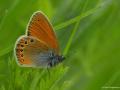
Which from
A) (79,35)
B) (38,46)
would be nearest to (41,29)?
(38,46)

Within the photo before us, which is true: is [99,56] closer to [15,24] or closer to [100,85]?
[100,85]

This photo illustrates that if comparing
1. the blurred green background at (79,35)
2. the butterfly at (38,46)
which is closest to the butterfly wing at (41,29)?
the butterfly at (38,46)

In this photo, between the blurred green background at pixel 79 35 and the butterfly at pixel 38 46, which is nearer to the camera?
the butterfly at pixel 38 46

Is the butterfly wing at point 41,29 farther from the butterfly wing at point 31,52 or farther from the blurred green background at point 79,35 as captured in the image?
the blurred green background at point 79,35

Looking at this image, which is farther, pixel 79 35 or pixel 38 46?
pixel 79 35

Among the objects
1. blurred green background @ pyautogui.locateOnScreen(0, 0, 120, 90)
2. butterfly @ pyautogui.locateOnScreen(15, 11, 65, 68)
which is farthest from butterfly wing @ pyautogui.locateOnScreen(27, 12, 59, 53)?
blurred green background @ pyautogui.locateOnScreen(0, 0, 120, 90)

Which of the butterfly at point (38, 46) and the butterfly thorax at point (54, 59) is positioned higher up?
the butterfly at point (38, 46)

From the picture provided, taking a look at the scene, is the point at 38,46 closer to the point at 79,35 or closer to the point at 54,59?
the point at 54,59
